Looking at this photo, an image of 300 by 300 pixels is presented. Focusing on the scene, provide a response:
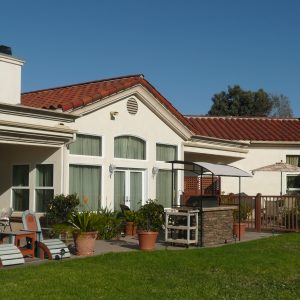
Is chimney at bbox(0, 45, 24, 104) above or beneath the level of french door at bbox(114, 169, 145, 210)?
above

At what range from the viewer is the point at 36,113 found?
1553 cm

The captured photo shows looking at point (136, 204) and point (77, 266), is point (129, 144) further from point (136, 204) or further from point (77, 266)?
point (77, 266)

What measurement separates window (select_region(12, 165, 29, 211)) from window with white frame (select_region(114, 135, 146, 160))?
9.47 ft

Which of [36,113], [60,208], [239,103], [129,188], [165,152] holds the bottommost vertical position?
[60,208]

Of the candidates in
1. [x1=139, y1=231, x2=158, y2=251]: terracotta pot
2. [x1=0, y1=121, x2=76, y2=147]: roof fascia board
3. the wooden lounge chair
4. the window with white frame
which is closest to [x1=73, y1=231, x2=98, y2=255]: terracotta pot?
[x1=139, y1=231, x2=158, y2=251]: terracotta pot

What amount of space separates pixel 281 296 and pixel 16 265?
5.10m

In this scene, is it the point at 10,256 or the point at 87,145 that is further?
the point at 87,145

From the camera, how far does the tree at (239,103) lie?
65438mm

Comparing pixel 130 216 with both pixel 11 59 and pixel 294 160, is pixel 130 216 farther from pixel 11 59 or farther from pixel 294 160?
pixel 294 160

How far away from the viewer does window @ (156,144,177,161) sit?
20045 millimetres

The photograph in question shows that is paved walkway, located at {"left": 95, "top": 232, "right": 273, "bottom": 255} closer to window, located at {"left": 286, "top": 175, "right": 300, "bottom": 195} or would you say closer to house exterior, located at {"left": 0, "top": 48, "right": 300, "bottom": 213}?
house exterior, located at {"left": 0, "top": 48, "right": 300, "bottom": 213}

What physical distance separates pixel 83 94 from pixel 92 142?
1.85 metres

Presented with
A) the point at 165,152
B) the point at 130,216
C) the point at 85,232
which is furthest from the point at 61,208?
the point at 165,152

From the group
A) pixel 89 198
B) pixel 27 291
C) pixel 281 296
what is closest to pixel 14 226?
pixel 89 198
